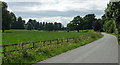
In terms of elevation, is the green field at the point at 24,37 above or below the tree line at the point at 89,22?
below

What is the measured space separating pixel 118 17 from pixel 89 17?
120 metres

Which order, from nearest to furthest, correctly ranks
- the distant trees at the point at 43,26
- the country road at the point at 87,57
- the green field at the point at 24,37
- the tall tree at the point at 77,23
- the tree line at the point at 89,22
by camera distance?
1. the country road at the point at 87,57
2. the tree line at the point at 89,22
3. the green field at the point at 24,37
4. the tall tree at the point at 77,23
5. the distant trees at the point at 43,26

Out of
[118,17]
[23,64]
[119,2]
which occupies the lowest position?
[23,64]

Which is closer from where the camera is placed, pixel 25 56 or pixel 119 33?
pixel 25 56

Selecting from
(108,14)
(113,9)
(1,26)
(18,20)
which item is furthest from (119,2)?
(18,20)

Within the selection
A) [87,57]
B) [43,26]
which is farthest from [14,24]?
[87,57]

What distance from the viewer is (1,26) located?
6456 cm

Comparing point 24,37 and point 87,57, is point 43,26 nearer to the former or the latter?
point 24,37

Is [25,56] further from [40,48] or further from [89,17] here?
[89,17]

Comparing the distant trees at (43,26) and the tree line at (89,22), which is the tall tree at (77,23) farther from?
the distant trees at (43,26)

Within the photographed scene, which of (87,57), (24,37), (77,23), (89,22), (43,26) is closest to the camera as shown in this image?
(87,57)

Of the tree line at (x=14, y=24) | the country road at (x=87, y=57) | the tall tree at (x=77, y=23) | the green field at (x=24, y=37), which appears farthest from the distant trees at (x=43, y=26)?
the country road at (x=87, y=57)

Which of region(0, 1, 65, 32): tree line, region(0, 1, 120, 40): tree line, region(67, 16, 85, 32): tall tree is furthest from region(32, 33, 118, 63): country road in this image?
region(67, 16, 85, 32): tall tree

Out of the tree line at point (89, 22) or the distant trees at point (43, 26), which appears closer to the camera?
the tree line at point (89, 22)
